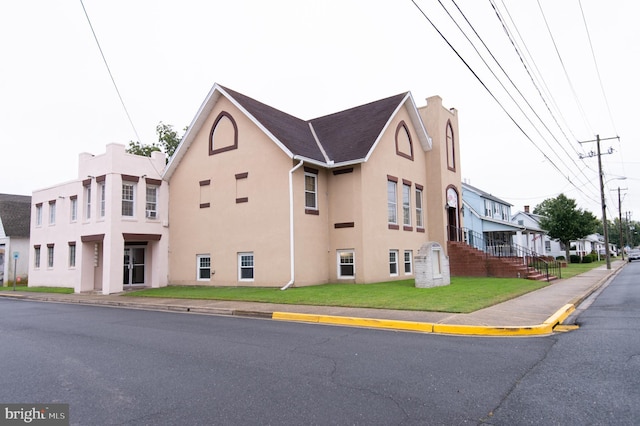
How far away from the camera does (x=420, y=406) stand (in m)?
4.71

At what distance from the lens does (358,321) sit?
1039cm

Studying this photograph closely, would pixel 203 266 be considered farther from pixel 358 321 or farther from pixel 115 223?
pixel 358 321

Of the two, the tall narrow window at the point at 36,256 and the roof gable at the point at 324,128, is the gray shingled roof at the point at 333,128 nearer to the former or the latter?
the roof gable at the point at 324,128

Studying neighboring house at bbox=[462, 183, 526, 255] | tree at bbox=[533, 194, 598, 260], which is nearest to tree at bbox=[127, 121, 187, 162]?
neighboring house at bbox=[462, 183, 526, 255]

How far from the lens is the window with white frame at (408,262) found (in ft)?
74.8

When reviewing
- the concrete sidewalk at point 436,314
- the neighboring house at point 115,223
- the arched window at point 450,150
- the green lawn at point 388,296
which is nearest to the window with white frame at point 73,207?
the neighboring house at point 115,223

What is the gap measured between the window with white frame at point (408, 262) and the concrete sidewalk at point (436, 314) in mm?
7798

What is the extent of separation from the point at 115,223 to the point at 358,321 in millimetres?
15702

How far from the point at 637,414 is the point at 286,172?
51.7 ft

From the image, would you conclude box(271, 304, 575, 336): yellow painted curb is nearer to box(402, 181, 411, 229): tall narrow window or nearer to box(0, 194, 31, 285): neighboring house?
box(402, 181, 411, 229): tall narrow window

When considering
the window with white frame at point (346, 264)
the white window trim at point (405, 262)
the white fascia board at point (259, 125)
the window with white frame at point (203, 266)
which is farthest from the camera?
the white window trim at point (405, 262)

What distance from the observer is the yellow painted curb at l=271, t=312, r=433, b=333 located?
31.0ft

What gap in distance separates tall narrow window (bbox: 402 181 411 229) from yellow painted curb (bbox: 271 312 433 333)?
41.4 ft

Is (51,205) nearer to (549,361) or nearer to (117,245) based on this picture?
(117,245)
